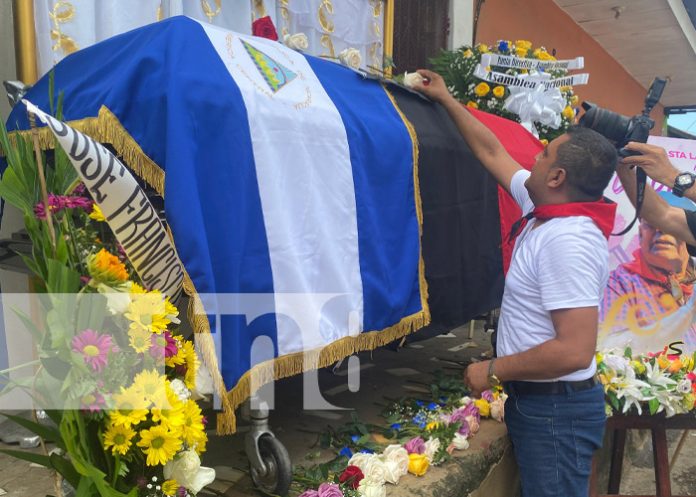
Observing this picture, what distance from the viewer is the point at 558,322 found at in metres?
1.86

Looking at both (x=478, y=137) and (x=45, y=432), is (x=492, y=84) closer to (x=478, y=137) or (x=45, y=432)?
(x=478, y=137)

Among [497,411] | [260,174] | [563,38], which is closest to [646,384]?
[497,411]

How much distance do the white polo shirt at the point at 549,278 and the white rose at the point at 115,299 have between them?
4.12 ft

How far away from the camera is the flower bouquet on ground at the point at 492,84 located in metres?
3.88

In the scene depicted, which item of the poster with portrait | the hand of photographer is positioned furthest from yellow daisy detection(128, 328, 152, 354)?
the poster with portrait

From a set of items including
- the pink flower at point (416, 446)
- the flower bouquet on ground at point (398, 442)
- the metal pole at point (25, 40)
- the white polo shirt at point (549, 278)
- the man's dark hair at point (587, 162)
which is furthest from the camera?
the metal pole at point (25, 40)

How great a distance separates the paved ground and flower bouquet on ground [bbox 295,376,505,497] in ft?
0.21

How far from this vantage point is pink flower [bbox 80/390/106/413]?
1419mm

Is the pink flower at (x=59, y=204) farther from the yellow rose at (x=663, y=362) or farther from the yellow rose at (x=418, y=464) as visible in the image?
the yellow rose at (x=663, y=362)

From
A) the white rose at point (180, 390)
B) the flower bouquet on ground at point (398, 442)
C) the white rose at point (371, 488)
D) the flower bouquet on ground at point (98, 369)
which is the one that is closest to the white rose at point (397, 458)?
the flower bouquet on ground at point (398, 442)

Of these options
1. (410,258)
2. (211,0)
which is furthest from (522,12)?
(410,258)

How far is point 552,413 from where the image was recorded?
6.65 ft

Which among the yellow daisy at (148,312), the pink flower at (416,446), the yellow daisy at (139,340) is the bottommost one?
the pink flower at (416,446)

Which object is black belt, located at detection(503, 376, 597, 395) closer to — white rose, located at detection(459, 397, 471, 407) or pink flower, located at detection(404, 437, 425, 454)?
pink flower, located at detection(404, 437, 425, 454)
